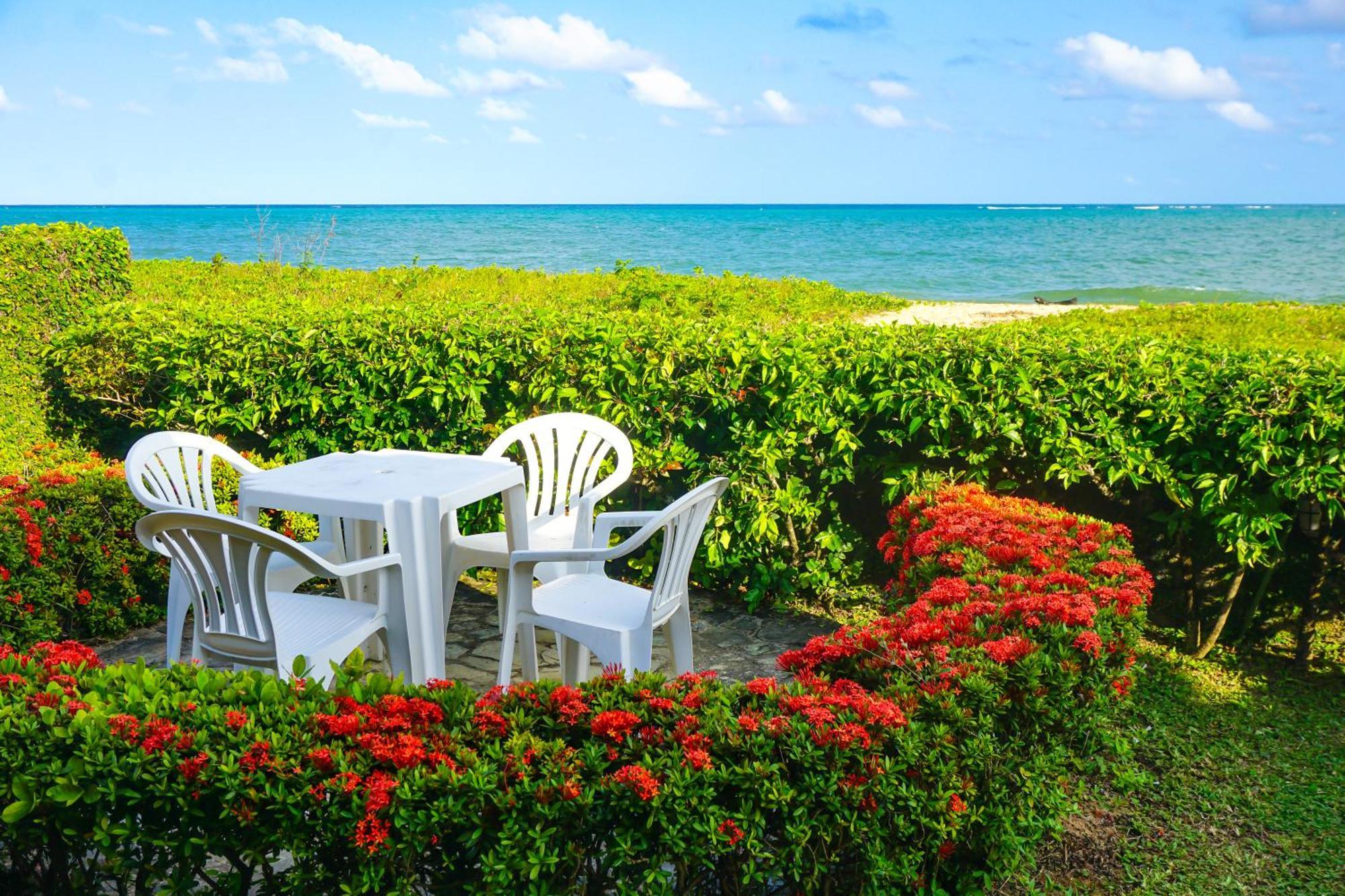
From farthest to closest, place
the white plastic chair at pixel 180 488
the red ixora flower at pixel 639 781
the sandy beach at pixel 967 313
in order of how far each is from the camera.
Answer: the sandy beach at pixel 967 313 → the white plastic chair at pixel 180 488 → the red ixora flower at pixel 639 781

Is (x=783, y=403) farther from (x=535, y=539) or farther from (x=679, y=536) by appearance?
(x=679, y=536)

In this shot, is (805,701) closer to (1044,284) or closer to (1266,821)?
(1266,821)

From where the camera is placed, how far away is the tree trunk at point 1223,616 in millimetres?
4980

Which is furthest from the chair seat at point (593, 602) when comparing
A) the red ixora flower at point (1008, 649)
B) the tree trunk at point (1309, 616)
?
the tree trunk at point (1309, 616)

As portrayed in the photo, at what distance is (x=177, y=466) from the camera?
4.68m

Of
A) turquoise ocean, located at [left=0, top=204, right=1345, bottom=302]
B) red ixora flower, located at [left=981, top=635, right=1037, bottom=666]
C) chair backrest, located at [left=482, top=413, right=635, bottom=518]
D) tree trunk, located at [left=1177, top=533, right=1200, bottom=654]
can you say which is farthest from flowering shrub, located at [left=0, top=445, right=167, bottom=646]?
turquoise ocean, located at [left=0, top=204, right=1345, bottom=302]

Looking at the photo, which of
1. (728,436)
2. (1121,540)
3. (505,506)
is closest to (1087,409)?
(1121,540)

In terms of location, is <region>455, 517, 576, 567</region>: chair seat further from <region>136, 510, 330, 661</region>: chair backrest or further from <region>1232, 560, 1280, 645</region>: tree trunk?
<region>1232, 560, 1280, 645</region>: tree trunk

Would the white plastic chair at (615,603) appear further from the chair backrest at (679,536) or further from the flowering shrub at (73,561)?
the flowering shrub at (73,561)

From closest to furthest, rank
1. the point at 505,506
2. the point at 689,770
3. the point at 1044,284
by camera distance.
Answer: the point at 689,770 → the point at 505,506 → the point at 1044,284

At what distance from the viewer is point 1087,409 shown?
5.00m

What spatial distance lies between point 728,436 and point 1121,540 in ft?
7.13

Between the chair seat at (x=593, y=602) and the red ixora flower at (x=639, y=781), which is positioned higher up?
the red ixora flower at (x=639, y=781)

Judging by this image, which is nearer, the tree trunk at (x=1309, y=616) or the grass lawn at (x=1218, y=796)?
the grass lawn at (x=1218, y=796)
